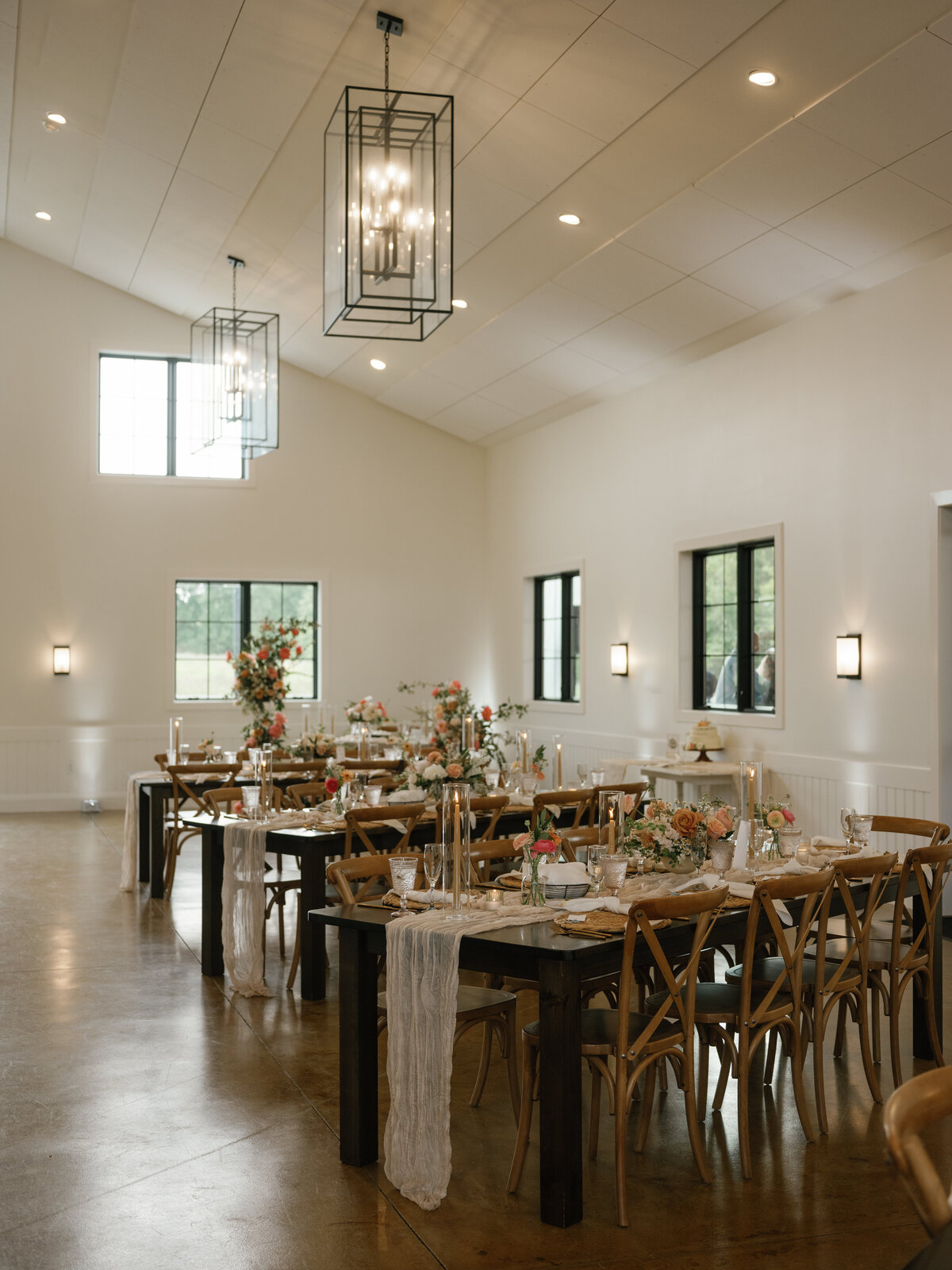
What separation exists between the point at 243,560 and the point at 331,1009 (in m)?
9.39

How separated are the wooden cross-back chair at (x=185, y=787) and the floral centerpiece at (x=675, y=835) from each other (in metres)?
4.35

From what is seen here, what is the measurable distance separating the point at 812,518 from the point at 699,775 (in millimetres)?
2051

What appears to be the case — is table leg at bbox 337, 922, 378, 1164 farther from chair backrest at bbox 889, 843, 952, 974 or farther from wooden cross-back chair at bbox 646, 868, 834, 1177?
chair backrest at bbox 889, 843, 952, 974

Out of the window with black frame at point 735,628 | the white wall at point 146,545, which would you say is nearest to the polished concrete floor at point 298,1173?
the window with black frame at point 735,628

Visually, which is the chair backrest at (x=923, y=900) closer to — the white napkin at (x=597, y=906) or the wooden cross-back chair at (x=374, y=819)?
A: the white napkin at (x=597, y=906)

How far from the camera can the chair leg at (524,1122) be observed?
3.58m

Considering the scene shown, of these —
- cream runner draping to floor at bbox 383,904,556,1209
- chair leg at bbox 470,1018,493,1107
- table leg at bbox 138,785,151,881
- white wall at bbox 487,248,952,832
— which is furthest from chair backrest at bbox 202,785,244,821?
white wall at bbox 487,248,952,832

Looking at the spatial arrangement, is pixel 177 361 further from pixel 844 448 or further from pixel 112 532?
pixel 844 448

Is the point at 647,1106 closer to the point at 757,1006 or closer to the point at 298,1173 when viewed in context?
the point at 757,1006

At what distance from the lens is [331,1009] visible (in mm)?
5629

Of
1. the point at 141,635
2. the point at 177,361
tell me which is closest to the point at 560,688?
the point at 141,635

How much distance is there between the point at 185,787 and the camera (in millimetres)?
8320

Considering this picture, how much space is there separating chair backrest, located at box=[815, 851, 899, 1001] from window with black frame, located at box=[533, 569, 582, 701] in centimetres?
798

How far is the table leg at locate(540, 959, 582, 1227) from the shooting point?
10.9ft
